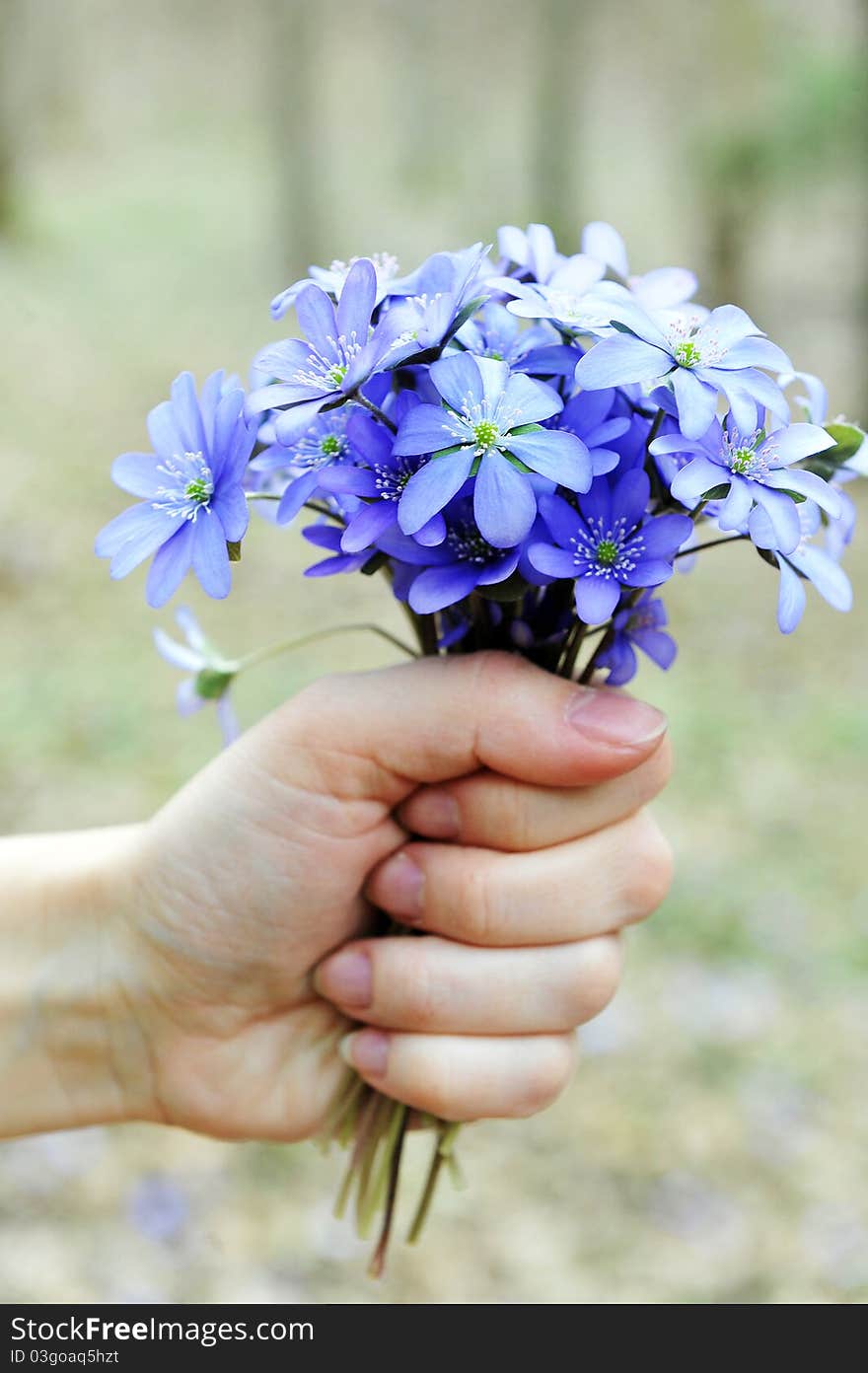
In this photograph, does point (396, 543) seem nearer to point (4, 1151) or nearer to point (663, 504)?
point (663, 504)

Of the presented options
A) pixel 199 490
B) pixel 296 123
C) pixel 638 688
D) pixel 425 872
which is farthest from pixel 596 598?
pixel 296 123

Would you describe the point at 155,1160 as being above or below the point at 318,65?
below

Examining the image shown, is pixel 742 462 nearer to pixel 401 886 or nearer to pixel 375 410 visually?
pixel 375 410

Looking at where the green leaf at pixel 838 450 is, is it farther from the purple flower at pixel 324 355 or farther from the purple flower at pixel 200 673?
the purple flower at pixel 200 673

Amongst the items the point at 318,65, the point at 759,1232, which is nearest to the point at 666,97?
the point at 318,65

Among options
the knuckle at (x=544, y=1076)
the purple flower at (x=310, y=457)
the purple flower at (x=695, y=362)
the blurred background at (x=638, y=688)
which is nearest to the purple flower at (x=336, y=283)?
the purple flower at (x=310, y=457)

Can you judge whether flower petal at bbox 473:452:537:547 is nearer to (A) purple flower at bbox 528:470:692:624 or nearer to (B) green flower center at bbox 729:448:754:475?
(A) purple flower at bbox 528:470:692:624
